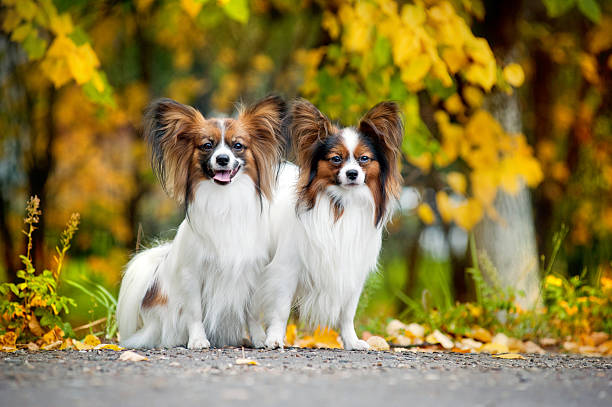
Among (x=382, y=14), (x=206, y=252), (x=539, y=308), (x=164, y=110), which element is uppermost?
(x=382, y=14)

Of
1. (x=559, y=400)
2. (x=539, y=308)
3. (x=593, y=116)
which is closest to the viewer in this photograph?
(x=559, y=400)

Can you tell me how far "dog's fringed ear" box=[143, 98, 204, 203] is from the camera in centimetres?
411

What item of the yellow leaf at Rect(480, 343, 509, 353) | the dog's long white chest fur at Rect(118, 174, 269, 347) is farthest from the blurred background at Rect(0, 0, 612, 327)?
the dog's long white chest fur at Rect(118, 174, 269, 347)

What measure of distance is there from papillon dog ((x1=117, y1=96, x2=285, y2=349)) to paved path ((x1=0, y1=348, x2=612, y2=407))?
41 cm

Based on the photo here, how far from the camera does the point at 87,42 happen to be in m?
4.96

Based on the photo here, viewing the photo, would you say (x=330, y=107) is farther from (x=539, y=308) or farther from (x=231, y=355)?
(x=231, y=355)

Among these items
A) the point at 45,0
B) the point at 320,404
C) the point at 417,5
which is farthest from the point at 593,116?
the point at 320,404

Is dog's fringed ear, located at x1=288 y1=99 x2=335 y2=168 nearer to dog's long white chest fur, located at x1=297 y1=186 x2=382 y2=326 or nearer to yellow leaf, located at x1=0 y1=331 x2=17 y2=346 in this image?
dog's long white chest fur, located at x1=297 y1=186 x2=382 y2=326

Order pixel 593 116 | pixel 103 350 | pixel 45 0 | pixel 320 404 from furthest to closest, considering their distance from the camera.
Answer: pixel 593 116, pixel 45 0, pixel 103 350, pixel 320 404

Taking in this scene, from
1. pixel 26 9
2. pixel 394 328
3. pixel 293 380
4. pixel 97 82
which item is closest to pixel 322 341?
pixel 394 328

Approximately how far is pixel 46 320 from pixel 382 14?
3053mm

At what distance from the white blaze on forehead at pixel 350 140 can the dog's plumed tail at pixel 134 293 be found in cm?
135

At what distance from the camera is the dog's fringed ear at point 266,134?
4172mm

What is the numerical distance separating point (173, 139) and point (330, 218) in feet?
3.34
